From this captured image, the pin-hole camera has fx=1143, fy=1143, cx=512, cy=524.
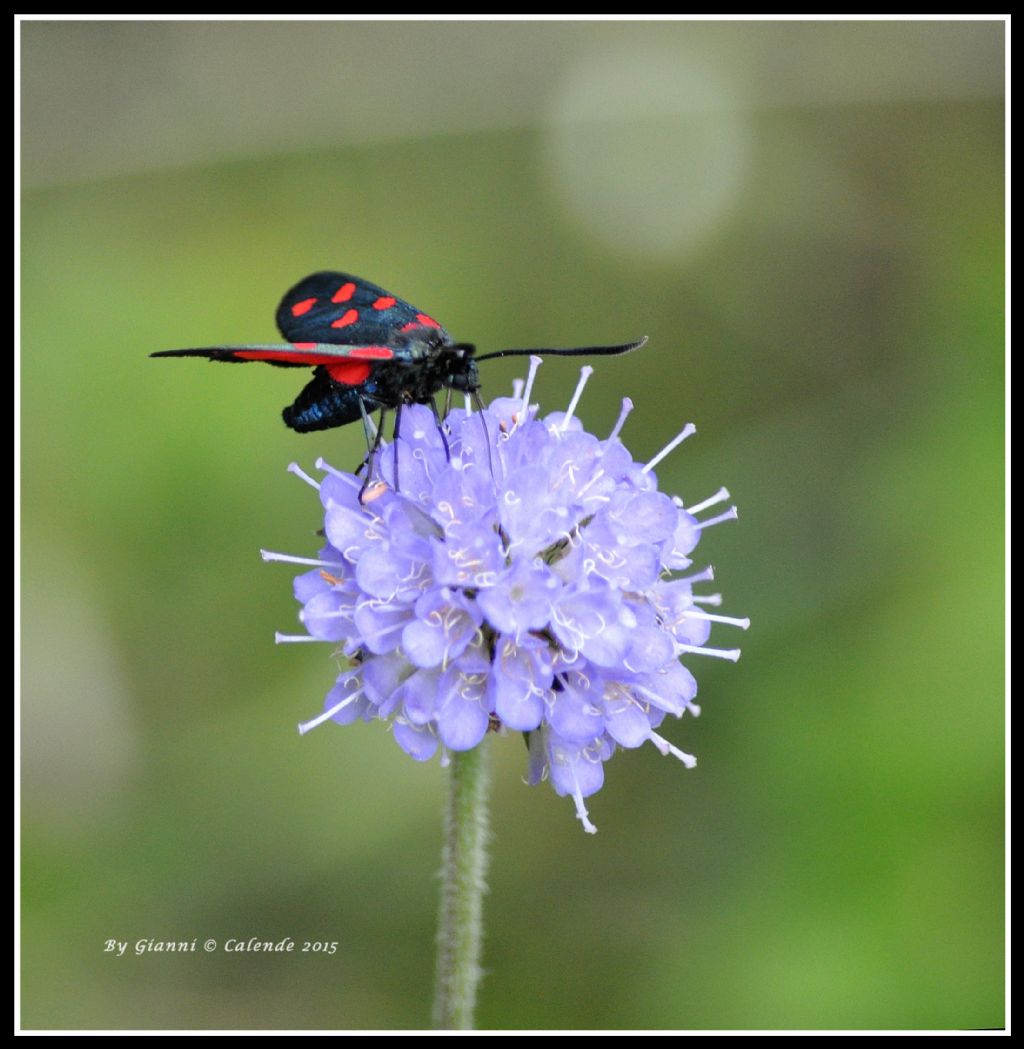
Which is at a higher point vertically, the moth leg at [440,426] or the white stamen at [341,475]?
the moth leg at [440,426]

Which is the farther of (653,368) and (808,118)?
(808,118)

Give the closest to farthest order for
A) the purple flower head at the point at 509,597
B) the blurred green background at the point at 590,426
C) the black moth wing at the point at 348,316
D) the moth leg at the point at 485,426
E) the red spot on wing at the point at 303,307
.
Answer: the purple flower head at the point at 509,597, the moth leg at the point at 485,426, the black moth wing at the point at 348,316, the red spot on wing at the point at 303,307, the blurred green background at the point at 590,426

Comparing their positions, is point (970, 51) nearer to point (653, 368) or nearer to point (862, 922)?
point (653, 368)

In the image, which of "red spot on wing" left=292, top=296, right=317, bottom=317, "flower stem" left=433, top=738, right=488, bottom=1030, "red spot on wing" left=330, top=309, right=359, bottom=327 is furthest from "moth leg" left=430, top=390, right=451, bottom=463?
"flower stem" left=433, top=738, right=488, bottom=1030

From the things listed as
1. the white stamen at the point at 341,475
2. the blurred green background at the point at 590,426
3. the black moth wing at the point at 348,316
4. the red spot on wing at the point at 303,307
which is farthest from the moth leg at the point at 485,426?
the blurred green background at the point at 590,426

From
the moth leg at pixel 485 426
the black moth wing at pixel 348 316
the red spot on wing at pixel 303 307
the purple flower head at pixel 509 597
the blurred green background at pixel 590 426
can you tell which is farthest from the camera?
the blurred green background at pixel 590 426

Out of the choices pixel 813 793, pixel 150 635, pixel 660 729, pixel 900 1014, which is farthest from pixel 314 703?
pixel 900 1014

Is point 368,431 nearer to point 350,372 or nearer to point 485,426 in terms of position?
point 350,372

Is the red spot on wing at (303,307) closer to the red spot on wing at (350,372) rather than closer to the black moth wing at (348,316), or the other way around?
the black moth wing at (348,316)
